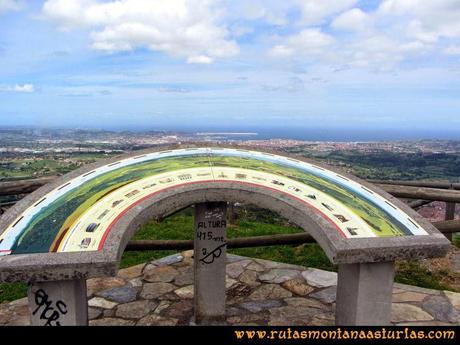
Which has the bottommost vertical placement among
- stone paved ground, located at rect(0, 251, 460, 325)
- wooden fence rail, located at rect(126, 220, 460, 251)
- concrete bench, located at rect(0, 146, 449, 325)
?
stone paved ground, located at rect(0, 251, 460, 325)

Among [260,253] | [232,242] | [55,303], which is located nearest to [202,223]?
[232,242]

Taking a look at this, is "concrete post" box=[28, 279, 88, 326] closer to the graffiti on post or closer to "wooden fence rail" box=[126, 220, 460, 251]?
the graffiti on post

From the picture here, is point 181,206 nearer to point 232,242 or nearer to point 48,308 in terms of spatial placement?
point 48,308

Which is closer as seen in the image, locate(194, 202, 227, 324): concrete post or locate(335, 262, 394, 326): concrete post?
locate(335, 262, 394, 326): concrete post

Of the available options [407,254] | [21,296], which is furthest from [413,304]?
[21,296]

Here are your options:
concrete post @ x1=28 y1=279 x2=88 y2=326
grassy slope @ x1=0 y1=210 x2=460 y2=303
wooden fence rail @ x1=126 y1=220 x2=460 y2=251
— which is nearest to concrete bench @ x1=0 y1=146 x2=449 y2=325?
concrete post @ x1=28 y1=279 x2=88 y2=326
